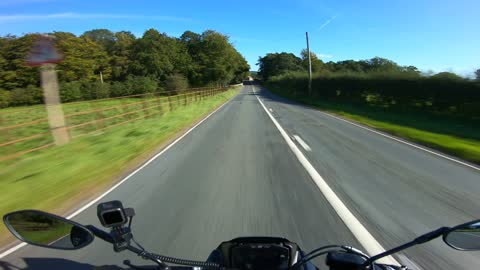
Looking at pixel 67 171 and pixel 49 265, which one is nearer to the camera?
pixel 49 265

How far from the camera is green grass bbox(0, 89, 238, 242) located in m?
6.48

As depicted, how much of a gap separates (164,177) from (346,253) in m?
6.55

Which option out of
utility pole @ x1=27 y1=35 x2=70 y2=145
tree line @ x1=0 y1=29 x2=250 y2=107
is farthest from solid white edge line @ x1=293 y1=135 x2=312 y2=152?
tree line @ x1=0 y1=29 x2=250 y2=107

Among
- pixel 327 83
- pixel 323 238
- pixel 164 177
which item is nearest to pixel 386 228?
pixel 323 238

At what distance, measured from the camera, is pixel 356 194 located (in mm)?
6727

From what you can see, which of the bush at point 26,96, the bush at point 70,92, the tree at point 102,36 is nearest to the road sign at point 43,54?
the bush at point 26,96

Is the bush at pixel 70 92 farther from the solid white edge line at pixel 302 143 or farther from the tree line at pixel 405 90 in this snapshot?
the solid white edge line at pixel 302 143

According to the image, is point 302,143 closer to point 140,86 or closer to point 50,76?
point 50,76

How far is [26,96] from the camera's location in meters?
53.4

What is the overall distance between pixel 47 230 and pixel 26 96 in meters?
59.0

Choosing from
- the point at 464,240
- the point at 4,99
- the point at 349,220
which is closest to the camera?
the point at 464,240

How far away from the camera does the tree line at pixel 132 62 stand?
61.8 metres

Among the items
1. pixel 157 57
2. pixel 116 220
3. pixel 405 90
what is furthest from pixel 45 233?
pixel 157 57

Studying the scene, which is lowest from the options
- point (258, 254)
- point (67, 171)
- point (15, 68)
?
point (67, 171)
